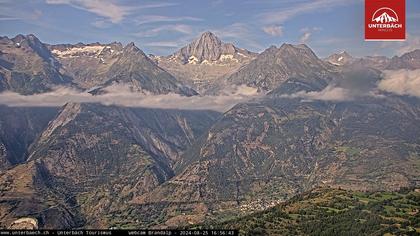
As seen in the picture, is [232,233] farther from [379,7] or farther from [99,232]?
[379,7]

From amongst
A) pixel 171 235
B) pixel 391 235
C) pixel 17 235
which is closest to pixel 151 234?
pixel 171 235

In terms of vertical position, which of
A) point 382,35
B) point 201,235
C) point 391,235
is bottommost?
point 391,235

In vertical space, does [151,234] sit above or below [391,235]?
above

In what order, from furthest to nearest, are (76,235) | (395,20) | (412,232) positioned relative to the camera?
(412,232) → (395,20) → (76,235)

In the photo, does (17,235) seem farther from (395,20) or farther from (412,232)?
(412,232)

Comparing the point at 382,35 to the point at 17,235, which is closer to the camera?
the point at 17,235

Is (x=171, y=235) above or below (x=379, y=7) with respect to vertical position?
below

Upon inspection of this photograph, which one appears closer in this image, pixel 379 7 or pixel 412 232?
pixel 379 7

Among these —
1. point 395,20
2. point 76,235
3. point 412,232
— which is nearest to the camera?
point 76,235

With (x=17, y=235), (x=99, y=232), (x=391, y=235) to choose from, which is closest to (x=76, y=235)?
(x=99, y=232)
